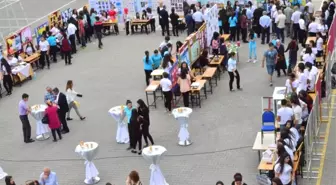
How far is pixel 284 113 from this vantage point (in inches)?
694

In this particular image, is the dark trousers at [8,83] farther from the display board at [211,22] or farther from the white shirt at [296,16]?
the white shirt at [296,16]

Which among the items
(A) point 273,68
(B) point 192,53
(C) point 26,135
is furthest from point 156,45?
(C) point 26,135

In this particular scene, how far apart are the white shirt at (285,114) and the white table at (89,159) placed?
16.1ft

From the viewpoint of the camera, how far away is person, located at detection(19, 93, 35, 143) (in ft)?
65.8

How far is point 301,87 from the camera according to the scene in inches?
781

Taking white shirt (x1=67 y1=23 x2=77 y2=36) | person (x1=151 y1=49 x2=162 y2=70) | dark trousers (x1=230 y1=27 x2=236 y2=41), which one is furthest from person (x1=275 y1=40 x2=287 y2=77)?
white shirt (x1=67 y1=23 x2=77 y2=36)

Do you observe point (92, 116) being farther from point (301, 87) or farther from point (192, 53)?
point (301, 87)

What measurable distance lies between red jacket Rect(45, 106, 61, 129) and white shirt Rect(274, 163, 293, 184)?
738cm

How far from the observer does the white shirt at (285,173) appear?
15094 mm

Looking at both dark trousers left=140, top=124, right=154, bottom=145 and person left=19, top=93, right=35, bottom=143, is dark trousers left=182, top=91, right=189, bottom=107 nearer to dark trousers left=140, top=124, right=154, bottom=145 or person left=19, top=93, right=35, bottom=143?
dark trousers left=140, top=124, right=154, bottom=145

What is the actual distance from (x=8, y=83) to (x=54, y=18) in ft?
19.0

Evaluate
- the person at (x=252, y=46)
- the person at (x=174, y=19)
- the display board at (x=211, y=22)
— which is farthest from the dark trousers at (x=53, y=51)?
the person at (x=252, y=46)

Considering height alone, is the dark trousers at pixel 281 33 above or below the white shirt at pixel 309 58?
below

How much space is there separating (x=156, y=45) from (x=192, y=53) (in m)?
5.38
